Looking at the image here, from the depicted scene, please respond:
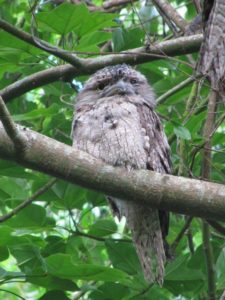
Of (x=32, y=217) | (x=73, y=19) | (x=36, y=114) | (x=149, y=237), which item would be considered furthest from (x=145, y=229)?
(x=73, y=19)

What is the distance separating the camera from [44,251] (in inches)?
153

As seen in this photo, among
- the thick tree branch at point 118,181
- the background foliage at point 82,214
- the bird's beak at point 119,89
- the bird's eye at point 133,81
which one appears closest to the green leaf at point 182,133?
the background foliage at point 82,214

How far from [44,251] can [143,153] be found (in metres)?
0.80

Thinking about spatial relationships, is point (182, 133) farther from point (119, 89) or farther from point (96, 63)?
point (119, 89)

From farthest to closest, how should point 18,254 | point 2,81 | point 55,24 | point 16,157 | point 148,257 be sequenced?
point 2,81 → point 148,257 → point 55,24 → point 18,254 → point 16,157

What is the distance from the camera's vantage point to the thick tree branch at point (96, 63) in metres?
4.13

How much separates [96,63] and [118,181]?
4.18 ft

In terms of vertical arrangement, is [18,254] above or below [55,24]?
below

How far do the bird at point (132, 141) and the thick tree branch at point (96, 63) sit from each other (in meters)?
0.24

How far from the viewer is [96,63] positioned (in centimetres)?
418

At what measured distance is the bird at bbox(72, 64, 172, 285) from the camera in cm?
390

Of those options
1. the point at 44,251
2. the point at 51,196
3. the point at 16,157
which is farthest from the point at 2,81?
the point at 16,157

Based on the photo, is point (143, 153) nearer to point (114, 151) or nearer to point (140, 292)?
point (114, 151)

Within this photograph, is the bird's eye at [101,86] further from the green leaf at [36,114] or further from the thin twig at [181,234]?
the thin twig at [181,234]
